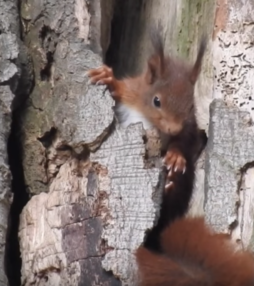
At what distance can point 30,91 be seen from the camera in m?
2.39

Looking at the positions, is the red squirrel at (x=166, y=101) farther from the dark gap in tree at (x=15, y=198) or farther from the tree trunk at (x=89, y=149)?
the dark gap in tree at (x=15, y=198)

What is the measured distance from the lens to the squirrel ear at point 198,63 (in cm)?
239

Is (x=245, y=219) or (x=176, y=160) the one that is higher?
(x=176, y=160)

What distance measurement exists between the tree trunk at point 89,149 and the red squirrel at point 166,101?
4.1 inches

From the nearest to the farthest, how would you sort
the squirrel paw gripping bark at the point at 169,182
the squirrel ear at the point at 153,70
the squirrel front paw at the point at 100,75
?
the squirrel front paw at the point at 100,75 < the squirrel paw gripping bark at the point at 169,182 < the squirrel ear at the point at 153,70

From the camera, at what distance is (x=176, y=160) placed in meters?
2.55

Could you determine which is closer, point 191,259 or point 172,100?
point 191,259

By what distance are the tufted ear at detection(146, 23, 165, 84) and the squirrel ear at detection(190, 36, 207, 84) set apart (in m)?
0.09

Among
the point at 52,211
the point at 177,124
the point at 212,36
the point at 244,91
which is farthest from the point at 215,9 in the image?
the point at 52,211

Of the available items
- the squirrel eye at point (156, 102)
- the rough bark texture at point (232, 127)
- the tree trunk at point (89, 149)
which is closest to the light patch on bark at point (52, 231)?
the tree trunk at point (89, 149)

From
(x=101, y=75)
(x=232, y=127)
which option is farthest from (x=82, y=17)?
(x=232, y=127)

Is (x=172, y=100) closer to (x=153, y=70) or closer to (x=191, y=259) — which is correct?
(x=153, y=70)

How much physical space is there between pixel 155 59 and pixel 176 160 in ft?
0.85

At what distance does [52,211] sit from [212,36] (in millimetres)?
547
